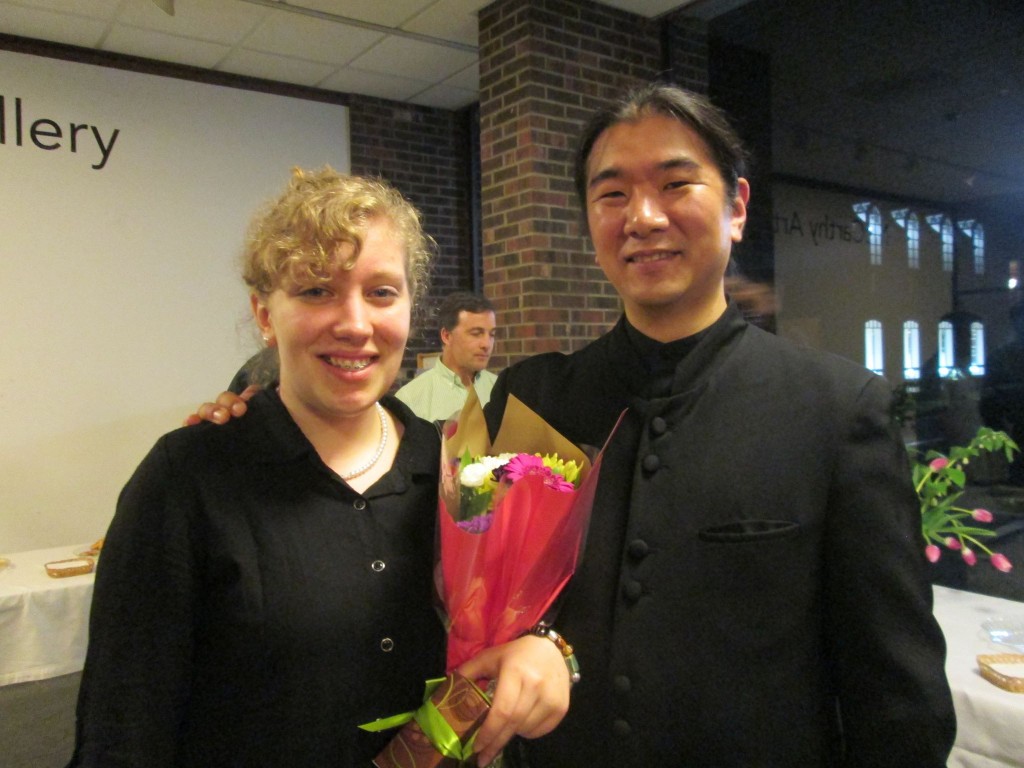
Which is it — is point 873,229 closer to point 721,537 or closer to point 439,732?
point 721,537

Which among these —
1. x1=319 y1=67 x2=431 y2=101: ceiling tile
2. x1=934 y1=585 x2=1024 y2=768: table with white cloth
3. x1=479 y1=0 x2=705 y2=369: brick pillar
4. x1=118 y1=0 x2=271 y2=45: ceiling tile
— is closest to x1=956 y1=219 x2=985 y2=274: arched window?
x1=479 y1=0 x2=705 y2=369: brick pillar

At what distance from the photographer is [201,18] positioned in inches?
167

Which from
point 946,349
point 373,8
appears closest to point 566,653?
point 946,349

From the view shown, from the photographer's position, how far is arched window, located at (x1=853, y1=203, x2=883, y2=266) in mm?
4043

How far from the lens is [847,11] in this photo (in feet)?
12.7

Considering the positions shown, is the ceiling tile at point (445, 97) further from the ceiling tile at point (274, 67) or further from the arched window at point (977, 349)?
the arched window at point (977, 349)

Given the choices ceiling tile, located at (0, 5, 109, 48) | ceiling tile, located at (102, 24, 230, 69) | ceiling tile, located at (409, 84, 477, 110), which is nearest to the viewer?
ceiling tile, located at (0, 5, 109, 48)

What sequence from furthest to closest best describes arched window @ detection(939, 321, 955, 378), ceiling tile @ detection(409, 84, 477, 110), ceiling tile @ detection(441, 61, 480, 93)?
ceiling tile @ detection(409, 84, 477, 110), ceiling tile @ detection(441, 61, 480, 93), arched window @ detection(939, 321, 955, 378)

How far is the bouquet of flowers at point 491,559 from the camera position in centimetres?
96

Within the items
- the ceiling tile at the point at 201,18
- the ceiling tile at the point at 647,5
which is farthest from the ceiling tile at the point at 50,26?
the ceiling tile at the point at 647,5

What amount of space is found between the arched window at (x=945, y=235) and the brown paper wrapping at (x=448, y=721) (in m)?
3.36

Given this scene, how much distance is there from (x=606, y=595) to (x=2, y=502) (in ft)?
14.9

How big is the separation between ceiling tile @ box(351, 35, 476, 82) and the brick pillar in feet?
1.97

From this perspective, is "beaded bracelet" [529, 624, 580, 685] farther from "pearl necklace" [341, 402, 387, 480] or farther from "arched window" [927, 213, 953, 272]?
"arched window" [927, 213, 953, 272]
